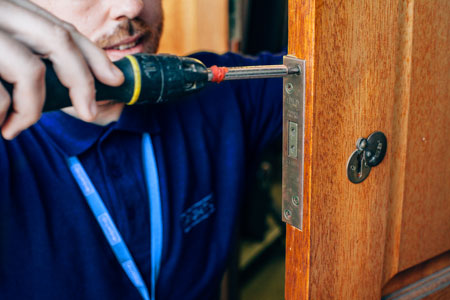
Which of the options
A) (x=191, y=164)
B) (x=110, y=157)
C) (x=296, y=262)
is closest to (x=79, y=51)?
(x=296, y=262)

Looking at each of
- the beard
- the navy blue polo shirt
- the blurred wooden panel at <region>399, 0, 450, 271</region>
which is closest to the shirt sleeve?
the navy blue polo shirt

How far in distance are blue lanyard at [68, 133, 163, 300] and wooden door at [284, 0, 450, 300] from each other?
375 millimetres

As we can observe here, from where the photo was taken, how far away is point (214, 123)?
1.08 m

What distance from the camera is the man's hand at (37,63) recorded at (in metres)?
0.39

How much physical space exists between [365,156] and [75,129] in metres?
0.53

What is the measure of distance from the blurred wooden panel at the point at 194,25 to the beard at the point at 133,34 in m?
0.68

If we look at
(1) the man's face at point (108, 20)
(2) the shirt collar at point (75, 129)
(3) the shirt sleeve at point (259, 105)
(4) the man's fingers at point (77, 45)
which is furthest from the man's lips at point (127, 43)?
(4) the man's fingers at point (77, 45)

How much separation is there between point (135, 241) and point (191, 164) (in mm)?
221

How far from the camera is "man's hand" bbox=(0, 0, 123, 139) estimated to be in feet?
1.26

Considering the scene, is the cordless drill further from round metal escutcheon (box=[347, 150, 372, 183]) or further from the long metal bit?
round metal escutcheon (box=[347, 150, 372, 183])

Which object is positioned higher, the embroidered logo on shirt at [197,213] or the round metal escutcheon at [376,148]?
the round metal escutcheon at [376,148]

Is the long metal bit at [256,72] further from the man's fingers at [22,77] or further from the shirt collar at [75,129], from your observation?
the shirt collar at [75,129]

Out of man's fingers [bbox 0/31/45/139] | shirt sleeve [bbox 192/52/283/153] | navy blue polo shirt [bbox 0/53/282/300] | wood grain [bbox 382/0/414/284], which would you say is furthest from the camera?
shirt sleeve [bbox 192/52/283/153]

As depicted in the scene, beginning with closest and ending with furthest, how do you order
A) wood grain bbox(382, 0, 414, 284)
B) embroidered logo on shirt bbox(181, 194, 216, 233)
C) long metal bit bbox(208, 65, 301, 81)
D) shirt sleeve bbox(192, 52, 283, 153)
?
long metal bit bbox(208, 65, 301, 81)
wood grain bbox(382, 0, 414, 284)
embroidered logo on shirt bbox(181, 194, 216, 233)
shirt sleeve bbox(192, 52, 283, 153)
